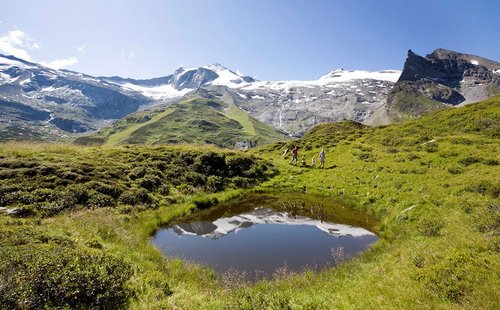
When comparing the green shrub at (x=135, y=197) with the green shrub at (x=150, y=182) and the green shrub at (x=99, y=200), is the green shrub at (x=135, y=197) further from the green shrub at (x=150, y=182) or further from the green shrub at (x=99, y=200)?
the green shrub at (x=150, y=182)

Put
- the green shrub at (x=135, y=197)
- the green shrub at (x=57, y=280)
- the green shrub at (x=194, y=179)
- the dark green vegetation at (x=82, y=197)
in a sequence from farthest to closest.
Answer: the green shrub at (x=194, y=179) → the green shrub at (x=135, y=197) → the dark green vegetation at (x=82, y=197) → the green shrub at (x=57, y=280)

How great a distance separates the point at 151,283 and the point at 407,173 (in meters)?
26.9

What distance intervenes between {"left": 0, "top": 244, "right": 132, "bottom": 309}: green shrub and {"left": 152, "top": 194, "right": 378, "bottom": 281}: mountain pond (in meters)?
5.97

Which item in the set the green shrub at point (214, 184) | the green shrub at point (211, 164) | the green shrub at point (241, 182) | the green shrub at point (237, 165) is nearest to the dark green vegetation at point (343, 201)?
the green shrub at point (214, 184)

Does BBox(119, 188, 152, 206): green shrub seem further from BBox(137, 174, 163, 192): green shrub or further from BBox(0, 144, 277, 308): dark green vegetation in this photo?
BBox(137, 174, 163, 192): green shrub

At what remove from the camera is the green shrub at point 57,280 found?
8359 mm

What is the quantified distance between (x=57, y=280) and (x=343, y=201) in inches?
943

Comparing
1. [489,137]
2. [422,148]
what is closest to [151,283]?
[422,148]

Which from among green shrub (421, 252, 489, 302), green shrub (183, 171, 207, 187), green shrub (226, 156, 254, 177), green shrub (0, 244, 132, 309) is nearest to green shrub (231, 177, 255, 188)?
green shrub (226, 156, 254, 177)

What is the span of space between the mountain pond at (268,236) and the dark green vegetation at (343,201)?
118 centimetres

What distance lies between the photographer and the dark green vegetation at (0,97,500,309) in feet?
34.2

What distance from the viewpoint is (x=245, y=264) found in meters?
15.9

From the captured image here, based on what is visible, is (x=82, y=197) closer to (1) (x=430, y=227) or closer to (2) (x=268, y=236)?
(2) (x=268, y=236)

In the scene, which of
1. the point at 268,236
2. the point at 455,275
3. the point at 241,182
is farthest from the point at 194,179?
the point at 455,275
